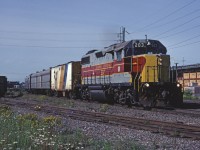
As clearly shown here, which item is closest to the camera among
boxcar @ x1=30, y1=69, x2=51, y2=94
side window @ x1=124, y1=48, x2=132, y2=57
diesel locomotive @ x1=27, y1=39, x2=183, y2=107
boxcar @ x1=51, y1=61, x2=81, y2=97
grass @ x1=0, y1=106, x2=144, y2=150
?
grass @ x1=0, y1=106, x2=144, y2=150

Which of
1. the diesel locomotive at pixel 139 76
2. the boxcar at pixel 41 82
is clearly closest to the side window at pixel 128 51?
the diesel locomotive at pixel 139 76

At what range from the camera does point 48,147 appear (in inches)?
290

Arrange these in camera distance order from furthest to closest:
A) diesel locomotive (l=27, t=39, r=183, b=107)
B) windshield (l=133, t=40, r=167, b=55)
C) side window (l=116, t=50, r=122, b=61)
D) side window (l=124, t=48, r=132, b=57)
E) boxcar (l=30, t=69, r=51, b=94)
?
boxcar (l=30, t=69, r=51, b=94), side window (l=116, t=50, r=122, b=61), side window (l=124, t=48, r=132, b=57), windshield (l=133, t=40, r=167, b=55), diesel locomotive (l=27, t=39, r=183, b=107)

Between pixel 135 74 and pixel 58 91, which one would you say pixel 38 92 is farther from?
pixel 135 74

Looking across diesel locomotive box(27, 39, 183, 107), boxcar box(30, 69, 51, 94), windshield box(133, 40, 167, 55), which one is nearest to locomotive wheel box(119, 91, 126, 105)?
diesel locomotive box(27, 39, 183, 107)

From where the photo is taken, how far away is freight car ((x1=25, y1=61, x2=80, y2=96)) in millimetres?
35156

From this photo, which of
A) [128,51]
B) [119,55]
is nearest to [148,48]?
[128,51]

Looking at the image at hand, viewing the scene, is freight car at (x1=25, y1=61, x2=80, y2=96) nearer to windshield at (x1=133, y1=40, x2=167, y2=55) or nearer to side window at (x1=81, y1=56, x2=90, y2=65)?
side window at (x1=81, y1=56, x2=90, y2=65)

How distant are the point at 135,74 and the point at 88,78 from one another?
890 cm

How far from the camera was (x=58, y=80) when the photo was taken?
4097 cm

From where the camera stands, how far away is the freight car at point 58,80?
35156 millimetres

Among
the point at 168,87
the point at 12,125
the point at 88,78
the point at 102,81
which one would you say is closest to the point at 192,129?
the point at 12,125

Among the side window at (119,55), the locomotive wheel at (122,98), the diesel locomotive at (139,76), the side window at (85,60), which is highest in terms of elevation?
the side window at (85,60)

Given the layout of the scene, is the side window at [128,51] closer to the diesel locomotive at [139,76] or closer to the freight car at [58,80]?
the diesel locomotive at [139,76]
